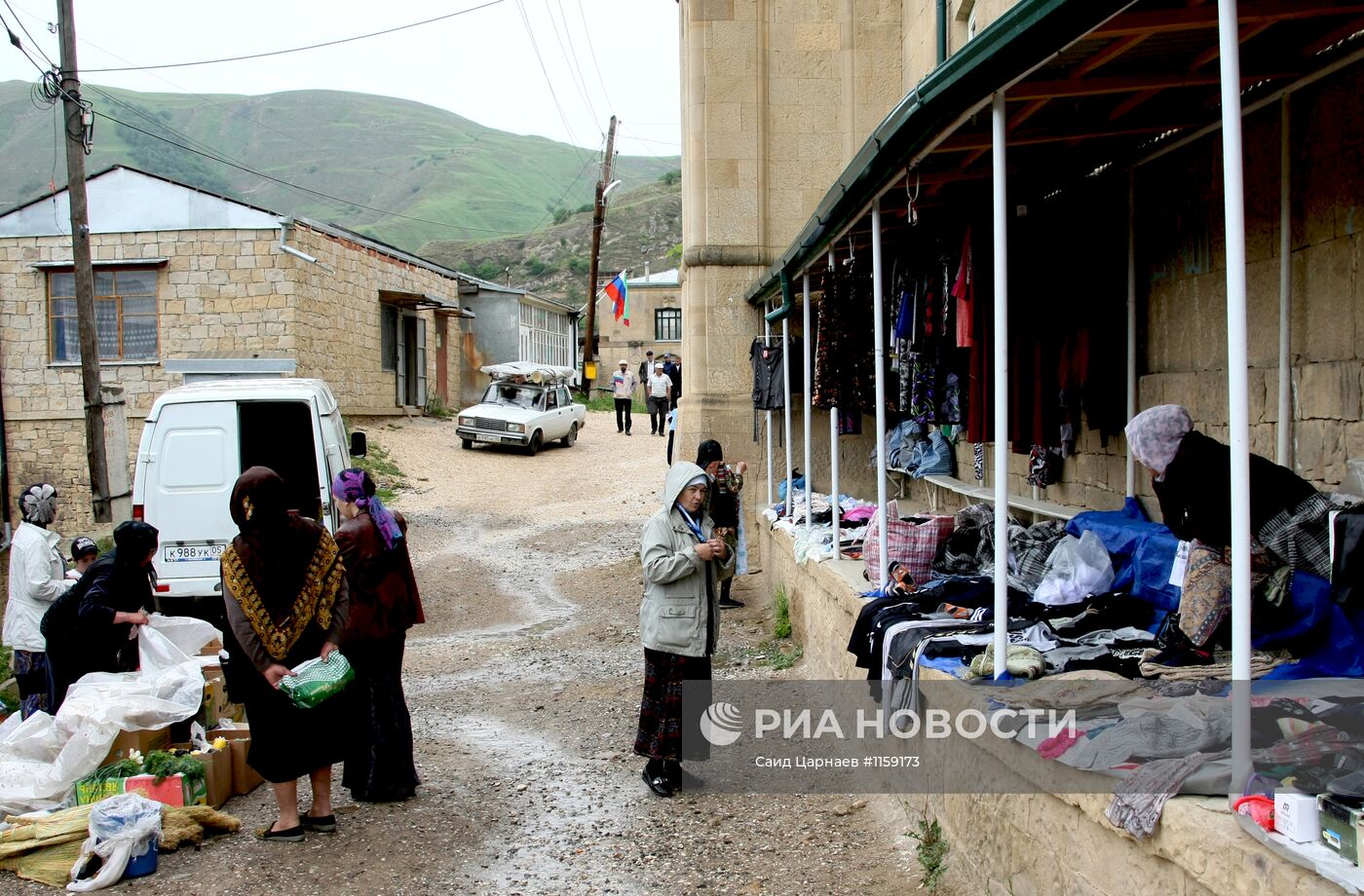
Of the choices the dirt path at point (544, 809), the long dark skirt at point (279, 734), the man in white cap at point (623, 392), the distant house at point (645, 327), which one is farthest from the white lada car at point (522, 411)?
the distant house at point (645, 327)

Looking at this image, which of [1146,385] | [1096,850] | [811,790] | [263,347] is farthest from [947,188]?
[263,347]

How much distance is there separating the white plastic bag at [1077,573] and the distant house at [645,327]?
45.7 meters

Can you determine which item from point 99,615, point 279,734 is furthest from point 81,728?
point 279,734

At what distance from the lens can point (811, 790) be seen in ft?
20.2

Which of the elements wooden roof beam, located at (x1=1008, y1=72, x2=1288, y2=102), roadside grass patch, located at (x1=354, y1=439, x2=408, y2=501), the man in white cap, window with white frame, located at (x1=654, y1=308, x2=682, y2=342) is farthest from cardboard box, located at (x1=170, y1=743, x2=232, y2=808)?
window with white frame, located at (x1=654, y1=308, x2=682, y2=342)

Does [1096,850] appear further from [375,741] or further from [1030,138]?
[375,741]

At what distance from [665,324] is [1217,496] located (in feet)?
160

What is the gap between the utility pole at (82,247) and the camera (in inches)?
598

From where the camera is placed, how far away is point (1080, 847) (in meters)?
3.50

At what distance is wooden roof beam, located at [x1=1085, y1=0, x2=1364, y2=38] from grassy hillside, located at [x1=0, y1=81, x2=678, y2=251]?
115 metres

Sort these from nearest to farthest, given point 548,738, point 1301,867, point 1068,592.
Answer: point 1301,867 → point 1068,592 → point 548,738

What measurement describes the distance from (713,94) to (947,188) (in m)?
7.46

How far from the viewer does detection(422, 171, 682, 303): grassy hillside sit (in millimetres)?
73000

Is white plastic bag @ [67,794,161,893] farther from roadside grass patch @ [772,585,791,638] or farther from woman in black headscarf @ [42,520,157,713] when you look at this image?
roadside grass patch @ [772,585,791,638]
